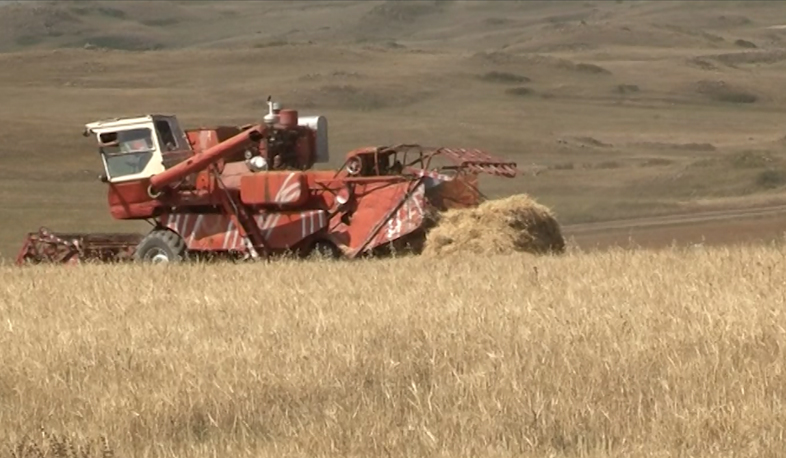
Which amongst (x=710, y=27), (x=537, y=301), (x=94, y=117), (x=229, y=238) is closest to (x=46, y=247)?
(x=229, y=238)

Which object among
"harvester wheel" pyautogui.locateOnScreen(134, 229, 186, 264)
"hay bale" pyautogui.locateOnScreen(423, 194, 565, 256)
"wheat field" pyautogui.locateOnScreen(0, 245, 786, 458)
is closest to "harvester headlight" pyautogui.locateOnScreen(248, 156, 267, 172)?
"harvester wheel" pyautogui.locateOnScreen(134, 229, 186, 264)

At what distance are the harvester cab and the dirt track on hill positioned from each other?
22.1 feet

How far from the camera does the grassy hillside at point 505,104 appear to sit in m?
37.0

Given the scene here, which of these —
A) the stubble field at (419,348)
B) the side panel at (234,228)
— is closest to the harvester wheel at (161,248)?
the side panel at (234,228)

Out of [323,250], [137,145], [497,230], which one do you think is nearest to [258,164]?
[323,250]

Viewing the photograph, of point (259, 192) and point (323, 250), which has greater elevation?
point (259, 192)

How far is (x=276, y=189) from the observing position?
62.3 ft

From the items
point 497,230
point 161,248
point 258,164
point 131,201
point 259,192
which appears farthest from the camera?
point 131,201

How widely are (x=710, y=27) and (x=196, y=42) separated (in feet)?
155

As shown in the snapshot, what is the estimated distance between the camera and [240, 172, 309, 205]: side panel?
1892 centimetres

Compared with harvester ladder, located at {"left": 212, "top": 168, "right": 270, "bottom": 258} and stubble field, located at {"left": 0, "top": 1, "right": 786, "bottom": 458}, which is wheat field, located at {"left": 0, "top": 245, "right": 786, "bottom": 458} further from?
harvester ladder, located at {"left": 212, "top": 168, "right": 270, "bottom": 258}

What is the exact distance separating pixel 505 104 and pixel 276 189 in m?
46.8

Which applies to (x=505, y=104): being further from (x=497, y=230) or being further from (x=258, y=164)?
(x=497, y=230)

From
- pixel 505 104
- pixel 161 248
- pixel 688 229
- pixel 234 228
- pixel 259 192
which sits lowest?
pixel 505 104
